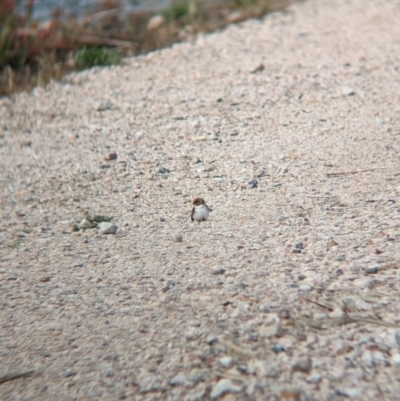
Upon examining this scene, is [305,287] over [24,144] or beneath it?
beneath

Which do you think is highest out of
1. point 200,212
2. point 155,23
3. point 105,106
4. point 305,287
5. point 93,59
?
point 155,23

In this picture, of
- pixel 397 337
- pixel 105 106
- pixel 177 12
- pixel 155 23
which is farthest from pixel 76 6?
pixel 397 337

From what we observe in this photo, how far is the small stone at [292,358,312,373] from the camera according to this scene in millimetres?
2127

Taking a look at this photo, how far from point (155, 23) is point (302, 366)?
16.4 ft

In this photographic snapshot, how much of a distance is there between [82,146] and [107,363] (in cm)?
219

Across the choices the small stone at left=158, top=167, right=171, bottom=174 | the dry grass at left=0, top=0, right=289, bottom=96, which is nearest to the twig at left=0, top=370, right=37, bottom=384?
the small stone at left=158, top=167, right=171, bottom=174

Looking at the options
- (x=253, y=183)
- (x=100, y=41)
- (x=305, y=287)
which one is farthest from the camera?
(x=100, y=41)

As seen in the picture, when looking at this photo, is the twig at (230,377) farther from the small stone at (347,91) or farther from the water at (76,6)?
the water at (76,6)

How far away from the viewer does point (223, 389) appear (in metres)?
2.09

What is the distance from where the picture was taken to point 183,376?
A: 7.11 ft

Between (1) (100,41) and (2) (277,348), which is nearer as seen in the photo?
(2) (277,348)

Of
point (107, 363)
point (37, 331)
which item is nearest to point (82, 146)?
point (37, 331)

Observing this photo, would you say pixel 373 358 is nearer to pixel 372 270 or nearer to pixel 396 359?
pixel 396 359

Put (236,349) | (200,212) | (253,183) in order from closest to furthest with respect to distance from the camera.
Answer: (236,349) → (200,212) → (253,183)
